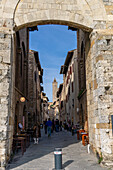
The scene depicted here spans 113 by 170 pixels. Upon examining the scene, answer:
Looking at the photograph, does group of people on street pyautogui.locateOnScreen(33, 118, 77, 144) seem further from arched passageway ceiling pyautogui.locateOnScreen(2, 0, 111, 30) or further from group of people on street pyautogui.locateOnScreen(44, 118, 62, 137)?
arched passageway ceiling pyautogui.locateOnScreen(2, 0, 111, 30)

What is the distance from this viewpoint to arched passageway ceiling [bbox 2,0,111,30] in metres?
6.55

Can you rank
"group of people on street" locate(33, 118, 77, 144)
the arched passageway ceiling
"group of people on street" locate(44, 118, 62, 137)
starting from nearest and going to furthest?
the arched passageway ceiling → "group of people on street" locate(33, 118, 77, 144) → "group of people on street" locate(44, 118, 62, 137)

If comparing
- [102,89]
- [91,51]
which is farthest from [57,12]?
[102,89]

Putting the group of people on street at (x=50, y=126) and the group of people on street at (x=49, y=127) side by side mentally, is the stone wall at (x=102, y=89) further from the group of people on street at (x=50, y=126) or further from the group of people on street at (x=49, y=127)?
the group of people on street at (x=50, y=126)

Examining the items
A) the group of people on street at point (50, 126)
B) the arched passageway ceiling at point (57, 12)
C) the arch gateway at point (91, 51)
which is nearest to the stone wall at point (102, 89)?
the arch gateway at point (91, 51)

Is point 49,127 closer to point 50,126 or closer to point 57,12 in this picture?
point 50,126

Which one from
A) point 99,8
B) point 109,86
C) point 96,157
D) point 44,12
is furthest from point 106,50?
point 96,157

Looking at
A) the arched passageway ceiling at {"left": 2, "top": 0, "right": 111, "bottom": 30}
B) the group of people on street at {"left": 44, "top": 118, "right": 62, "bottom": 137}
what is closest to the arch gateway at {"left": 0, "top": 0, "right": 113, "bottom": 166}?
the arched passageway ceiling at {"left": 2, "top": 0, "right": 111, "bottom": 30}

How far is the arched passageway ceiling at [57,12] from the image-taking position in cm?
655

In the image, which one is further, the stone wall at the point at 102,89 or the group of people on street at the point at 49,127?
the group of people on street at the point at 49,127

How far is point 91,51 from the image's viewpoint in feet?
22.4

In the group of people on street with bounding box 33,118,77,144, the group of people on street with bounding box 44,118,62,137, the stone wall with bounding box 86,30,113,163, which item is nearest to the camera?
the stone wall with bounding box 86,30,113,163

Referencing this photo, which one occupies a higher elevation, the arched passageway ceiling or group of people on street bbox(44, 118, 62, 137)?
the arched passageway ceiling

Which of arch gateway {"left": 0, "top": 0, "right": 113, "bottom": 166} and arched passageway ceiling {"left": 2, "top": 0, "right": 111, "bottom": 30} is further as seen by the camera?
arched passageway ceiling {"left": 2, "top": 0, "right": 111, "bottom": 30}
